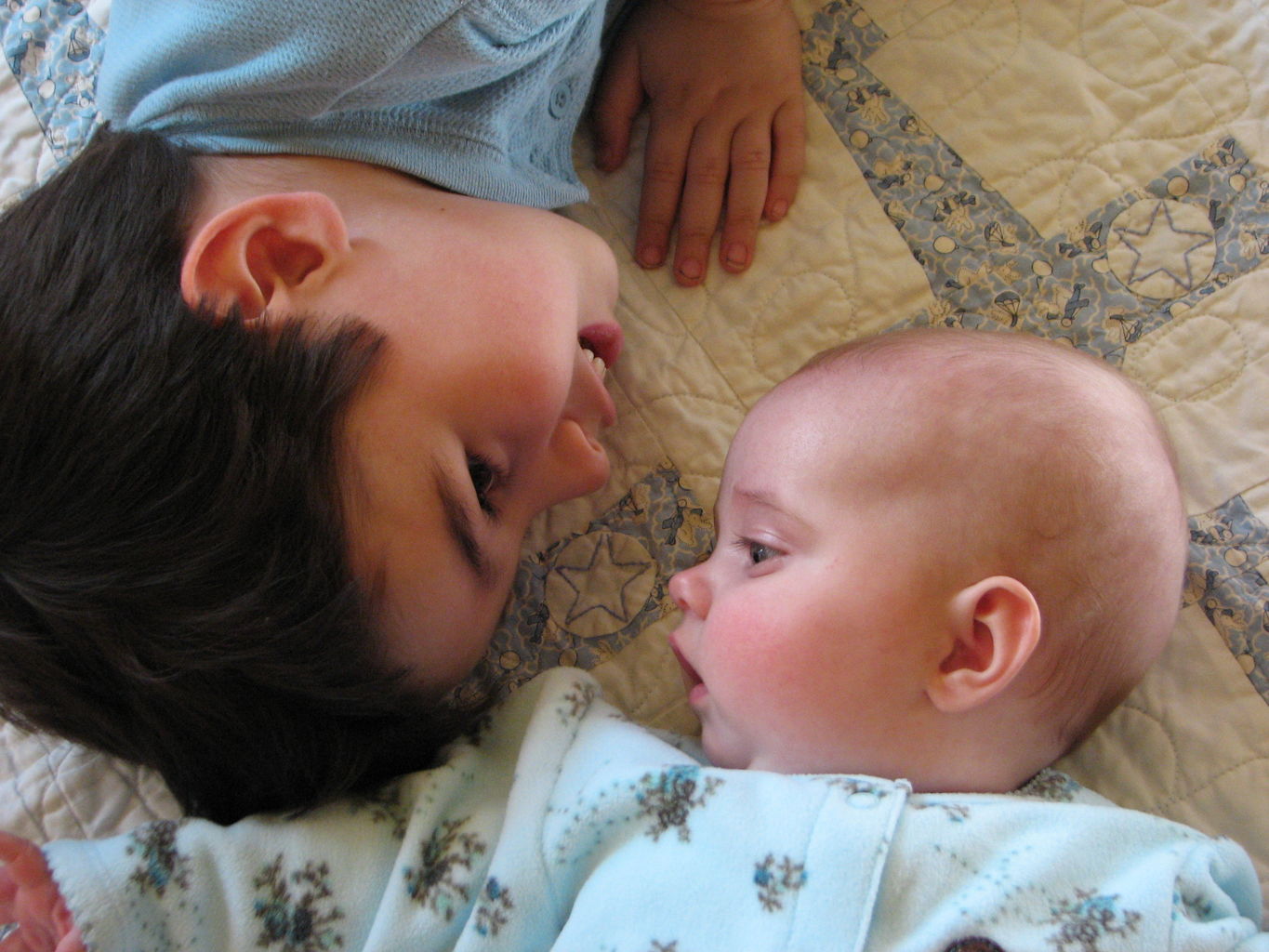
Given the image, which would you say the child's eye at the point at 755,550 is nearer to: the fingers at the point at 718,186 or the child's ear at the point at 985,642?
the child's ear at the point at 985,642

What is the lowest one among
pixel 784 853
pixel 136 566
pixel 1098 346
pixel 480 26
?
pixel 784 853

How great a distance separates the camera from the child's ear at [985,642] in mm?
708

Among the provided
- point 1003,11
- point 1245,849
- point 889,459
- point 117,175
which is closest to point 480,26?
point 117,175

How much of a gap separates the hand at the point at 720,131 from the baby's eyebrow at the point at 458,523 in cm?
44

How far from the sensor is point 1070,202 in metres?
1.04

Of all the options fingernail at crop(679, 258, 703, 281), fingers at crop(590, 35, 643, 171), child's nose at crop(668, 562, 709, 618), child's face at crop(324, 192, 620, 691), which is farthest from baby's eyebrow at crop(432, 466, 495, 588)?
fingers at crop(590, 35, 643, 171)

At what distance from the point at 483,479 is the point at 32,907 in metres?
0.47

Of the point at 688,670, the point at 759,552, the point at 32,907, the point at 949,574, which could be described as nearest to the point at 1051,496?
the point at 949,574

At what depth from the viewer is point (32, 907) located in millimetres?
749

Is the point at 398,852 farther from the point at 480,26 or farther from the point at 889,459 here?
the point at 480,26

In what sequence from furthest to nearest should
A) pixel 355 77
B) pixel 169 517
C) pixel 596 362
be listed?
pixel 596 362 → pixel 355 77 → pixel 169 517

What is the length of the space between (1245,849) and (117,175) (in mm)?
1135

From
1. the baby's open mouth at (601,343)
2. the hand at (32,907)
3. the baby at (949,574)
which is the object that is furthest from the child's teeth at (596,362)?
the hand at (32,907)

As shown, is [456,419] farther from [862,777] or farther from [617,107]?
[617,107]
